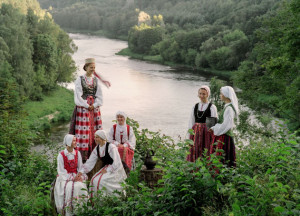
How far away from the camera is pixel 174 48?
6831 centimetres

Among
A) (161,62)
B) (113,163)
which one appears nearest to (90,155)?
(113,163)

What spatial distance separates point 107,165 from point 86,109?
1.35 meters

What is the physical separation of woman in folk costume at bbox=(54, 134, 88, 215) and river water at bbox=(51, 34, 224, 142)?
1554cm

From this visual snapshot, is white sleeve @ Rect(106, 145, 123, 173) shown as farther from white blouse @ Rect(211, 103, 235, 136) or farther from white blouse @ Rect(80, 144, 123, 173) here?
white blouse @ Rect(211, 103, 235, 136)

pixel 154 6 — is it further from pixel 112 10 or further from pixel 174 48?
pixel 174 48

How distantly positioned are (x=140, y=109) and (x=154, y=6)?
363ft

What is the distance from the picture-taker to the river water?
100 feet

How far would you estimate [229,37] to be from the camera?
207ft

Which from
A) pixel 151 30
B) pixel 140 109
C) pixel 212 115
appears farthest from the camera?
pixel 151 30

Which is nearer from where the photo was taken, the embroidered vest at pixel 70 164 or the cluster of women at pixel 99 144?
the cluster of women at pixel 99 144

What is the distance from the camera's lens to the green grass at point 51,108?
1176 inches

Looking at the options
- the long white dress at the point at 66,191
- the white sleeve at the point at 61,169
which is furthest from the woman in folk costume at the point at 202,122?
the white sleeve at the point at 61,169

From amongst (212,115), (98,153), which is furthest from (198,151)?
(98,153)

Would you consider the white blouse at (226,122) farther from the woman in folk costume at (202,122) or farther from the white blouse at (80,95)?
the white blouse at (80,95)
